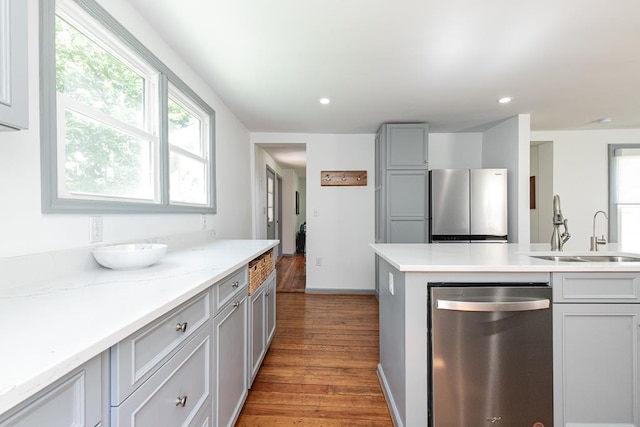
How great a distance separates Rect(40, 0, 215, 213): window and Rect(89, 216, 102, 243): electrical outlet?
5 centimetres

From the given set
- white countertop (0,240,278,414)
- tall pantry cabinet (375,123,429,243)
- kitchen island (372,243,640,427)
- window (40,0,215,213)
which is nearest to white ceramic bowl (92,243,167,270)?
white countertop (0,240,278,414)

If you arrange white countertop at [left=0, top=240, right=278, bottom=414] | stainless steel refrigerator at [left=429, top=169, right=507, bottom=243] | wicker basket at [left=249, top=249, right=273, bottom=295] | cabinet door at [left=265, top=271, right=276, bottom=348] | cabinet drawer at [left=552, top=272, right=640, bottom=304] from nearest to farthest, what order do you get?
white countertop at [left=0, top=240, right=278, bottom=414], cabinet drawer at [left=552, top=272, right=640, bottom=304], wicker basket at [left=249, top=249, right=273, bottom=295], cabinet door at [left=265, top=271, right=276, bottom=348], stainless steel refrigerator at [left=429, top=169, right=507, bottom=243]

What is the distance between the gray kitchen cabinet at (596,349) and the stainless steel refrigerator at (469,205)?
206 centimetres

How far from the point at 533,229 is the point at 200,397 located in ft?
16.3

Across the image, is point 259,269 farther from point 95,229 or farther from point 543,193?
point 543,193

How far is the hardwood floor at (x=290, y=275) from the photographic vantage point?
4.13m

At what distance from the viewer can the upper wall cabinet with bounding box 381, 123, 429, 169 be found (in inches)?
133

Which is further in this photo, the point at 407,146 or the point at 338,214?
the point at 338,214

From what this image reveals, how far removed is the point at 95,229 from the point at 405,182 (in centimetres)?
307

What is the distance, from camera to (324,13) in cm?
153

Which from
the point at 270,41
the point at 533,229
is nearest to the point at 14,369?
the point at 270,41

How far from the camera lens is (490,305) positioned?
48.5 inches

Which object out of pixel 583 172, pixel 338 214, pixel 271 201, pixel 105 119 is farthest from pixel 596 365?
pixel 271 201

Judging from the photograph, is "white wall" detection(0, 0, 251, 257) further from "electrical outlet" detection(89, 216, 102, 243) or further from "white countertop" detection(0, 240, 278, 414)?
"white countertop" detection(0, 240, 278, 414)
